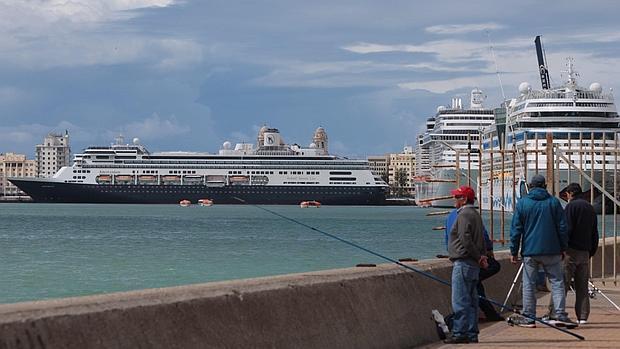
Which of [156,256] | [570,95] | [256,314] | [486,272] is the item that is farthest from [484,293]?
[570,95]

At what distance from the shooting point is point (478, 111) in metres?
122

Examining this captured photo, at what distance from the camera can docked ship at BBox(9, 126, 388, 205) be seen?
129 metres

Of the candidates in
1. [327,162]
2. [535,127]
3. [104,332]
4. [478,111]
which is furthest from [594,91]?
[104,332]

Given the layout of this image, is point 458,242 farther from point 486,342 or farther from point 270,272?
point 270,272

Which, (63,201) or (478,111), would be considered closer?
(478,111)

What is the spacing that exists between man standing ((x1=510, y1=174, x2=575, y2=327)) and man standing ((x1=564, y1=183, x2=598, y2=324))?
54cm

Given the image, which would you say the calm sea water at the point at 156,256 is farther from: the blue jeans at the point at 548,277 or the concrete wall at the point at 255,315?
the concrete wall at the point at 255,315

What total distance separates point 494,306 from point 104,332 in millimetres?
6047

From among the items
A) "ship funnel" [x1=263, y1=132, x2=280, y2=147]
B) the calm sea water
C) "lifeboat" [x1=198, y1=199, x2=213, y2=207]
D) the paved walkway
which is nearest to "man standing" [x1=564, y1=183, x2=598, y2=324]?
the paved walkway

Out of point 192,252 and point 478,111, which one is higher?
point 478,111

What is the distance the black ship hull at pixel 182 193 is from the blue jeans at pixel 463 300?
387 ft

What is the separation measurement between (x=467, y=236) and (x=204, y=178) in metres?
121

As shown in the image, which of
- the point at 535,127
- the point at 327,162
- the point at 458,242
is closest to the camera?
the point at 458,242

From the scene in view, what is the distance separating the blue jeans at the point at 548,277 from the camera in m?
9.23
